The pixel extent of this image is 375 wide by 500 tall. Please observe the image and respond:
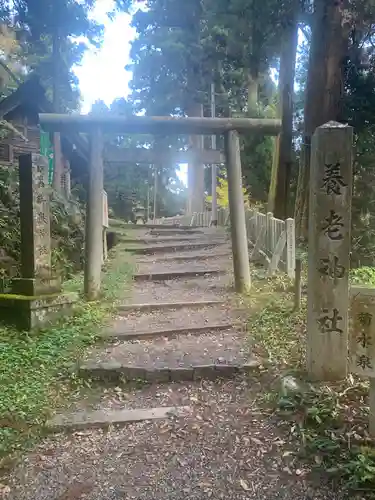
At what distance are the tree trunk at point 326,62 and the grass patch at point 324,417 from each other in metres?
5.84

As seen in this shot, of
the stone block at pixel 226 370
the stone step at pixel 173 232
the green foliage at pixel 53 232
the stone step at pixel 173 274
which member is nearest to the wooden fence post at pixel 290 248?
the stone step at pixel 173 274

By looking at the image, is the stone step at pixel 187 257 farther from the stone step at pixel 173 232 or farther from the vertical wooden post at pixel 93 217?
the stone step at pixel 173 232

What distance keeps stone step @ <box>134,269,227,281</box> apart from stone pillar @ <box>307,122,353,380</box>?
5.20 m

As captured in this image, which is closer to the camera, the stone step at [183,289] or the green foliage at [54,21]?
the stone step at [183,289]

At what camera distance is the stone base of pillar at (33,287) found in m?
5.71

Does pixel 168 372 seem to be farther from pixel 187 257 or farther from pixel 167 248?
pixel 167 248

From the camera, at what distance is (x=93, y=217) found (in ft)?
22.8

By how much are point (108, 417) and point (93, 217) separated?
12.5 ft

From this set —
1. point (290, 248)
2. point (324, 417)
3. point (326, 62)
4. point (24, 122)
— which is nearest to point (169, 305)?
point (290, 248)

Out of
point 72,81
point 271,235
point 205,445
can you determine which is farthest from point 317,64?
point 72,81

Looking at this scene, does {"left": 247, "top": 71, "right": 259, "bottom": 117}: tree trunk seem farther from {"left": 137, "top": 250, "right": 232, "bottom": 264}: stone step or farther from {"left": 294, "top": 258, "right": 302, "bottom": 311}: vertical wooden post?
{"left": 294, "top": 258, "right": 302, "bottom": 311}: vertical wooden post

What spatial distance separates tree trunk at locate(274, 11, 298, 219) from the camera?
11906mm

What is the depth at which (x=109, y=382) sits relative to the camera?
4.55 metres

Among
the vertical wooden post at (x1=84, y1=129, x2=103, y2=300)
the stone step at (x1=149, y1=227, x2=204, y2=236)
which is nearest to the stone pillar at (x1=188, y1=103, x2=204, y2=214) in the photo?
the stone step at (x1=149, y1=227, x2=204, y2=236)
